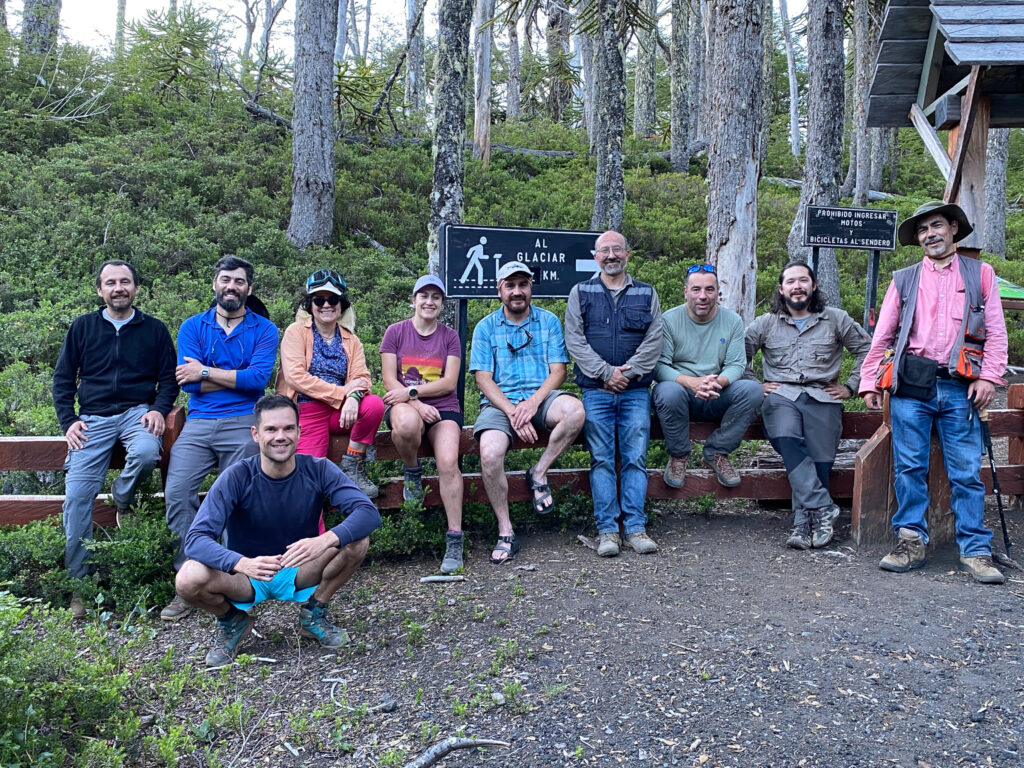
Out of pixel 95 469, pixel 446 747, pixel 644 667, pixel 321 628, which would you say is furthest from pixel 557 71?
pixel 446 747

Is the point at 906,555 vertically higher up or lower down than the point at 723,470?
lower down

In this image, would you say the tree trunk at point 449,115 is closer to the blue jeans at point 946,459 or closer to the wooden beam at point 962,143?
the wooden beam at point 962,143

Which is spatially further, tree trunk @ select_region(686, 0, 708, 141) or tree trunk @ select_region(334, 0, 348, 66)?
tree trunk @ select_region(334, 0, 348, 66)

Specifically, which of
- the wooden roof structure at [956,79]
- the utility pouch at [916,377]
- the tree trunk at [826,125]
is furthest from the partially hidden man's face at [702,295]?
the tree trunk at [826,125]

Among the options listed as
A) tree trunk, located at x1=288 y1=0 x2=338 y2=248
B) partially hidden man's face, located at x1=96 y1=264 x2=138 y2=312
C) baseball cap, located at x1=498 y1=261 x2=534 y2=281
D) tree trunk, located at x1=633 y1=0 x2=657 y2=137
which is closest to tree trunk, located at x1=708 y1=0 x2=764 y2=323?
baseball cap, located at x1=498 y1=261 x2=534 y2=281

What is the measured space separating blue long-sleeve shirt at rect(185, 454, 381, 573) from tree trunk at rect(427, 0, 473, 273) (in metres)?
4.29

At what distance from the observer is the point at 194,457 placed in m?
5.13

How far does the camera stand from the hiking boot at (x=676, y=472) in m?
6.00

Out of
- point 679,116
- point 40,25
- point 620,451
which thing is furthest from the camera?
point 679,116

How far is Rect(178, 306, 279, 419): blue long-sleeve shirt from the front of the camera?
207 inches

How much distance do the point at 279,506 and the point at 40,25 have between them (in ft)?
52.6

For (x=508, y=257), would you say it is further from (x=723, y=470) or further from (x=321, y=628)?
(x=321, y=628)

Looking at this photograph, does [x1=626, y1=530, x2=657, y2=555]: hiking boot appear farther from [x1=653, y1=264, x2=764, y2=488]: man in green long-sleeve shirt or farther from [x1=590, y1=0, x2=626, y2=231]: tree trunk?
[x1=590, y1=0, x2=626, y2=231]: tree trunk

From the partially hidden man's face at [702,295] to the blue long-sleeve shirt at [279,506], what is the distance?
2992 millimetres
